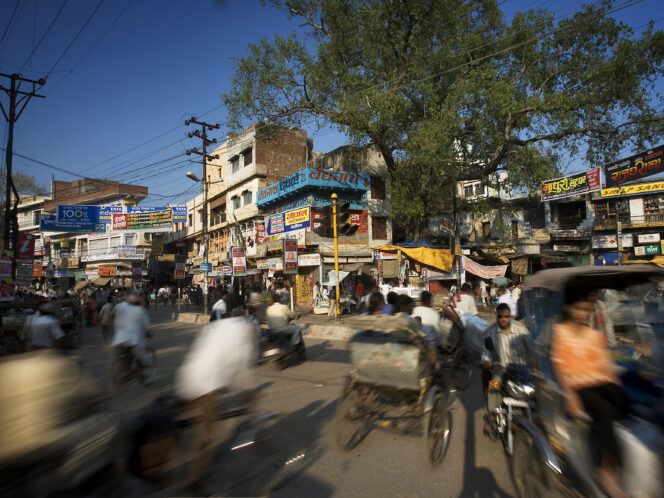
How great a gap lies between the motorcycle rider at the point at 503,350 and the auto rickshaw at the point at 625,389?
0.18m

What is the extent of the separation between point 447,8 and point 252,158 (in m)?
15.2

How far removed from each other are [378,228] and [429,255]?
539 cm

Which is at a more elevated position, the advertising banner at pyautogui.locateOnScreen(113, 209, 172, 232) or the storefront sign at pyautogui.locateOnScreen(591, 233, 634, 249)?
the advertising banner at pyautogui.locateOnScreen(113, 209, 172, 232)

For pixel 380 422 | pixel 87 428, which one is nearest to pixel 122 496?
pixel 87 428

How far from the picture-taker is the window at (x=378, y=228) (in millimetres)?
24516

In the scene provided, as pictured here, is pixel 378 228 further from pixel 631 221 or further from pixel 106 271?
pixel 106 271

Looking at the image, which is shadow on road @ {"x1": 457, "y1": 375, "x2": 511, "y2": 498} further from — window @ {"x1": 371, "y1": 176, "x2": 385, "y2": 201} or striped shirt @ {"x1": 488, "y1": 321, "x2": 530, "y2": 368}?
window @ {"x1": 371, "y1": 176, "x2": 385, "y2": 201}

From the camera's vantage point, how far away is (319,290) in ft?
72.6

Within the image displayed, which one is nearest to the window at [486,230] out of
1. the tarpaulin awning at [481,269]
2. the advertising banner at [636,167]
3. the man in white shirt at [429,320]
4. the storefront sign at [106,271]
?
the tarpaulin awning at [481,269]

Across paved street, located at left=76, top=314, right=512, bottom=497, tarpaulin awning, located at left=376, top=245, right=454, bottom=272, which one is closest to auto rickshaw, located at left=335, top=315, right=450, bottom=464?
paved street, located at left=76, top=314, right=512, bottom=497

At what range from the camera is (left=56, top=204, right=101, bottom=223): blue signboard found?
21.5m

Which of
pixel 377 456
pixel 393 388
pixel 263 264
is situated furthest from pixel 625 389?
pixel 263 264

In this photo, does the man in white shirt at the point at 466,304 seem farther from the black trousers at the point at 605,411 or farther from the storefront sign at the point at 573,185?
the storefront sign at the point at 573,185

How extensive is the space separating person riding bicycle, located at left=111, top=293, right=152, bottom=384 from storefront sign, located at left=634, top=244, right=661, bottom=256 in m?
30.1
